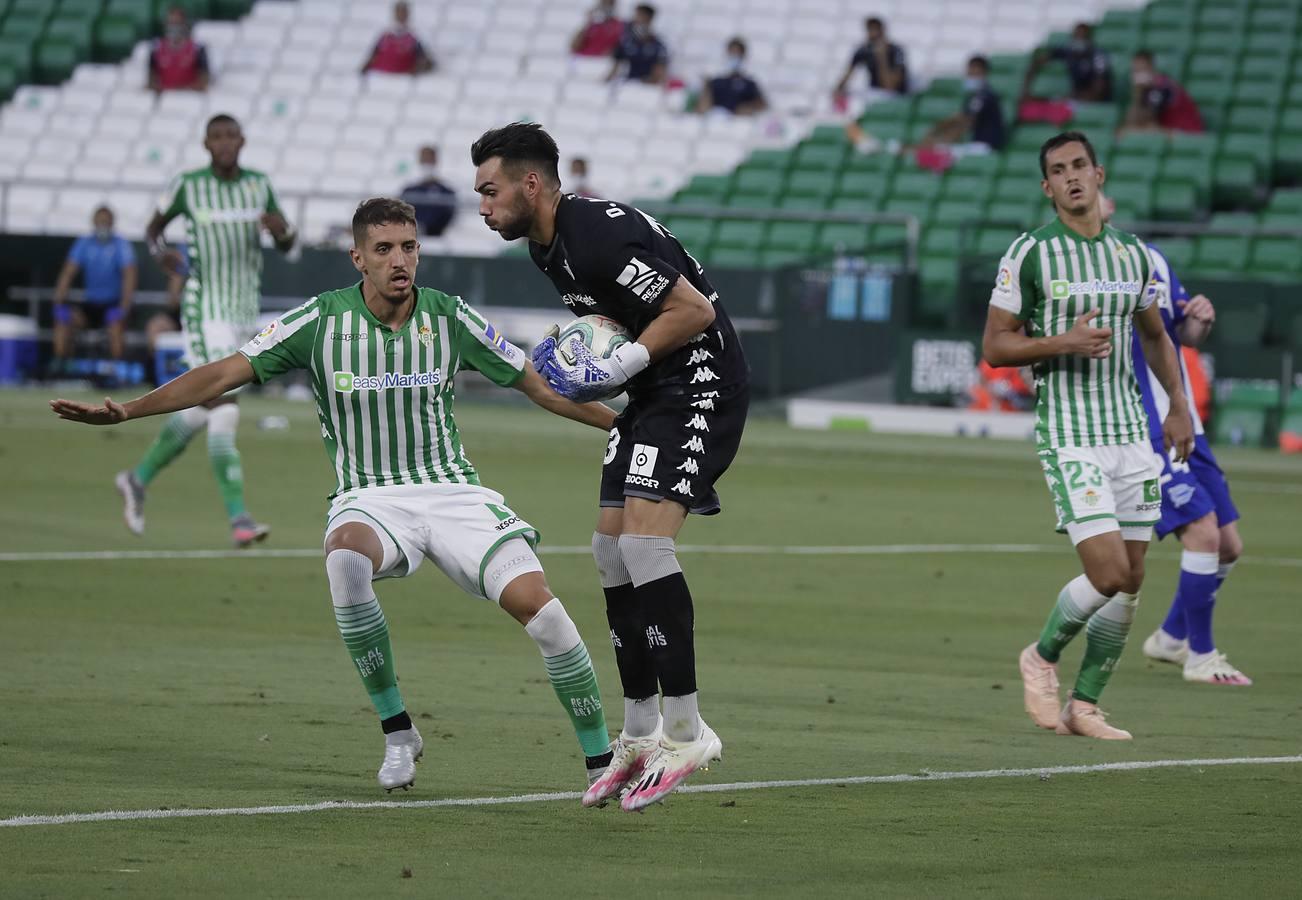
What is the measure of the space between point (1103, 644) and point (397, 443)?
9.64 ft

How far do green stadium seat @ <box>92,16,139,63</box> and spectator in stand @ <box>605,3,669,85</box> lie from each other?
8393 mm

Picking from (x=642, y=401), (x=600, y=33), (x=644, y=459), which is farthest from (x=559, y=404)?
(x=600, y=33)

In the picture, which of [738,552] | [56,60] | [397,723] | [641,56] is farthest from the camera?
[56,60]

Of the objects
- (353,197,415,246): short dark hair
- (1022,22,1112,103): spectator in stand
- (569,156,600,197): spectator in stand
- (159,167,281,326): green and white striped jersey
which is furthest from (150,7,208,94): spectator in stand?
(353,197,415,246): short dark hair

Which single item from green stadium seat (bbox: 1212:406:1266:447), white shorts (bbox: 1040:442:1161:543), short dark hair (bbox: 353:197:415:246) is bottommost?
green stadium seat (bbox: 1212:406:1266:447)

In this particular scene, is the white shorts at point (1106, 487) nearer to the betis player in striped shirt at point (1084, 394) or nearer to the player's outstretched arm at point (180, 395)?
Result: the betis player in striped shirt at point (1084, 394)

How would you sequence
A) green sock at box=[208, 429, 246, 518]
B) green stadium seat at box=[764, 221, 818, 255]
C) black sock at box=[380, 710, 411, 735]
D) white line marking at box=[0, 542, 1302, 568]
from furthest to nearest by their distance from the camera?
green stadium seat at box=[764, 221, 818, 255]
green sock at box=[208, 429, 246, 518]
white line marking at box=[0, 542, 1302, 568]
black sock at box=[380, 710, 411, 735]

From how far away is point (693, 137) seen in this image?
30875 millimetres

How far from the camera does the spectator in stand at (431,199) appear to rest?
28.0 m

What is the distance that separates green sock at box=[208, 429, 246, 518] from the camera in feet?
44.1

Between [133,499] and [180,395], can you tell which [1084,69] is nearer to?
[133,499]

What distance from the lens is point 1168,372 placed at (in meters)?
8.53

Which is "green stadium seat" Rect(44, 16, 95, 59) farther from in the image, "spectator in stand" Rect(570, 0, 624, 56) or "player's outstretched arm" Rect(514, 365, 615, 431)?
"player's outstretched arm" Rect(514, 365, 615, 431)

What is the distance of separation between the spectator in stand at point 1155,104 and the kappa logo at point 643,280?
2220cm
